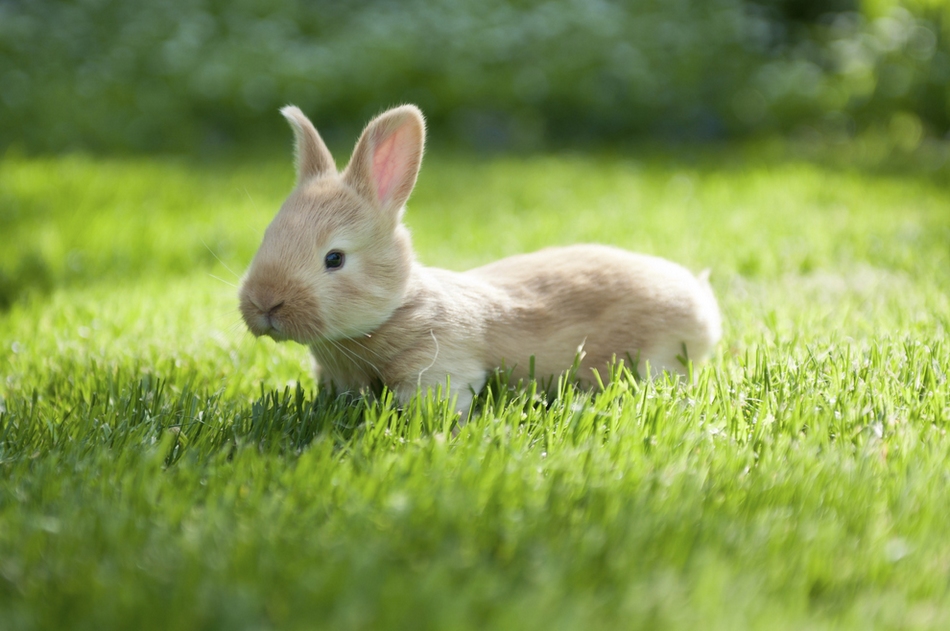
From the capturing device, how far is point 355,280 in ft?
7.96

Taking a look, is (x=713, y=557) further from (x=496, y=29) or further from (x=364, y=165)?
(x=496, y=29)

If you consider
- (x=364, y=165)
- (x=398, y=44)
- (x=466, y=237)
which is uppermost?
(x=398, y=44)

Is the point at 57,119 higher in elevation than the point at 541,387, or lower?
higher

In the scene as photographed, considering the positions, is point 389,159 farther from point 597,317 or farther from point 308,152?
point 597,317

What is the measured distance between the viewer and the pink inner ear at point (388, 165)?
2598mm

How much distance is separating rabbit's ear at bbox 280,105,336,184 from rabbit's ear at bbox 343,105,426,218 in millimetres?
132

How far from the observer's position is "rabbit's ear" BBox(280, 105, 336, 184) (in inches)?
105

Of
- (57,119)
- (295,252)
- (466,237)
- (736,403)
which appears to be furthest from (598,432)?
(57,119)

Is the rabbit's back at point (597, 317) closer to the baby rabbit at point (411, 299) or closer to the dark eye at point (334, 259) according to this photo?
the baby rabbit at point (411, 299)

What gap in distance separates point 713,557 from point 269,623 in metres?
0.83

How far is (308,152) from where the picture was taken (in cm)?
268

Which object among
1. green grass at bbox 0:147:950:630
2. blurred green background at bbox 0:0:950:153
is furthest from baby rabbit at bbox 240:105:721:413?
blurred green background at bbox 0:0:950:153

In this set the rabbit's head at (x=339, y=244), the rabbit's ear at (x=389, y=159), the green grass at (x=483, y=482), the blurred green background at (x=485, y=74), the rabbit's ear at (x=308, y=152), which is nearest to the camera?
the green grass at (x=483, y=482)

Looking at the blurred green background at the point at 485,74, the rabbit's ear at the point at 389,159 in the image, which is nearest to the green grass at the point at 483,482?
the rabbit's ear at the point at 389,159
